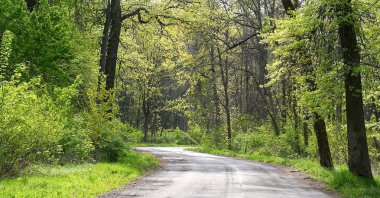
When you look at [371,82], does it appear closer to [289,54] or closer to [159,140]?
[289,54]

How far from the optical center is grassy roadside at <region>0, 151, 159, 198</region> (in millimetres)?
10383

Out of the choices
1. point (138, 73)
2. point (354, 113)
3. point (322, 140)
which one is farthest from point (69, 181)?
point (138, 73)

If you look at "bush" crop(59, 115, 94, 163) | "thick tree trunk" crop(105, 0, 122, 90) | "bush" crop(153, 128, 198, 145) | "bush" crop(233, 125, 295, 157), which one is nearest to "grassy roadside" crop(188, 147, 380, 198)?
"bush" crop(233, 125, 295, 157)

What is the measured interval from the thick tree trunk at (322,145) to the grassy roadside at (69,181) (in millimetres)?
8358

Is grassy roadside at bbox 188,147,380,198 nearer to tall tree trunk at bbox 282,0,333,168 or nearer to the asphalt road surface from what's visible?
tall tree trunk at bbox 282,0,333,168

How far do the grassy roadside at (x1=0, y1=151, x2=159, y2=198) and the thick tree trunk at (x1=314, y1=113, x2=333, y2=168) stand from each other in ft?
27.4

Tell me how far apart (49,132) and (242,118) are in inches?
1257

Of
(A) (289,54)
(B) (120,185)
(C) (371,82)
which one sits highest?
(A) (289,54)

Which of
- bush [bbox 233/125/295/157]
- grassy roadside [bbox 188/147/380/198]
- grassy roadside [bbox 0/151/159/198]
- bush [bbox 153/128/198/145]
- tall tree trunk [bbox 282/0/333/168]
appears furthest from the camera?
bush [bbox 153/128/198/145]

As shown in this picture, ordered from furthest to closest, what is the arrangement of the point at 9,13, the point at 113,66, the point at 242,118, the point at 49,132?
the point at 242,118, the point at 113,66, the point at 9,13, the point at 49,132

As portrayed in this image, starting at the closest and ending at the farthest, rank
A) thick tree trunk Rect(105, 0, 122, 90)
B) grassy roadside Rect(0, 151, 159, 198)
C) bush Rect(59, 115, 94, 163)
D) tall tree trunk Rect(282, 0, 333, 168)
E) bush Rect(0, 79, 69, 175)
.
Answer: grassy roadside Rect(0, 151, 159, 198) → bush Rect(0, 79, 69, 175) → bush Rect(59, 115, 94, 163) → tall tree trunk Rect(282, 0, 333, 168) → thick tree trunk Rect(105, 0, 122, 90)

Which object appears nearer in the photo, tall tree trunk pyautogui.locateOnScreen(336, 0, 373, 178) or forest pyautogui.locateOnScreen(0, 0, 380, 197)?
forest pyautogui.locateOnScreen(0, 0, 380, 197)

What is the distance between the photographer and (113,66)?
24094 mm

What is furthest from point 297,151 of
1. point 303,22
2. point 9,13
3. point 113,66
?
point 9,13
